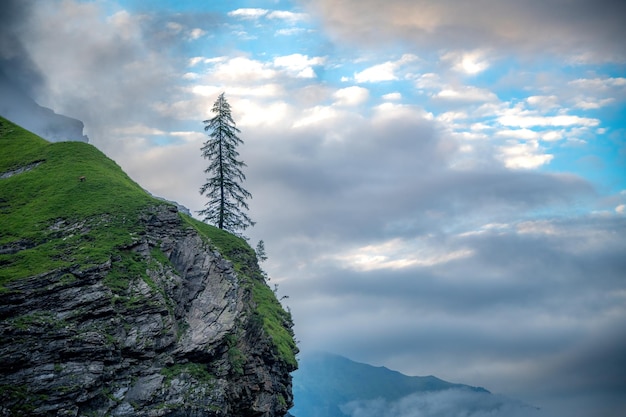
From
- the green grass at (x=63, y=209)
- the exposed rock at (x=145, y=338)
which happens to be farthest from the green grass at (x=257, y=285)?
the green grass at (x=63, y=209)

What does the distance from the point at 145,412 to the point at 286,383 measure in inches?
823

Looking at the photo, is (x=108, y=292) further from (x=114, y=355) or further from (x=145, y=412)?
(x=145, y=412)

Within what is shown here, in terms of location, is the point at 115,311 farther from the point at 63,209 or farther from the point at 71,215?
the point at 63,209

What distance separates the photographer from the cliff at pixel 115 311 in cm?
3656

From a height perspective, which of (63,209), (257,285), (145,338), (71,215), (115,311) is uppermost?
(63,209)

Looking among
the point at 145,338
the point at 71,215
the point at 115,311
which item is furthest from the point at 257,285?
the point at 115,311

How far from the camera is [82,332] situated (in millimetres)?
38312

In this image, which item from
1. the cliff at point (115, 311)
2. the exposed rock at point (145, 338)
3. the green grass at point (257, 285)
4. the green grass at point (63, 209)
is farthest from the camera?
the green grass at point (257, 285)

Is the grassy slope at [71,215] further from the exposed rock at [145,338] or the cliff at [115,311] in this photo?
the exposed rock at [145,338]

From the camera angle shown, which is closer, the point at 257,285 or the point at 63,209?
the point at 63,209

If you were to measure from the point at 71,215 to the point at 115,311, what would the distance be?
11869 mm

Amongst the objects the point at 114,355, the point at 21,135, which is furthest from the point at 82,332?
the point at 21,135

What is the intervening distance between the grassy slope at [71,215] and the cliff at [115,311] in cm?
15

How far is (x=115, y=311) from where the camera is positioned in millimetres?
40812
